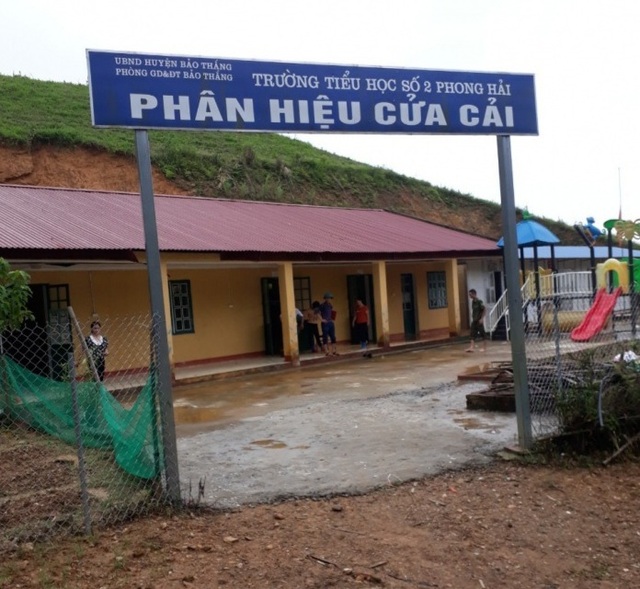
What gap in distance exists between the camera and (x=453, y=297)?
22234mm

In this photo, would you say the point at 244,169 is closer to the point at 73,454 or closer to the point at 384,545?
the point at 73,454

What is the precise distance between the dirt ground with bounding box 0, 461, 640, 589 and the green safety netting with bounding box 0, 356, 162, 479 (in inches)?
31.9

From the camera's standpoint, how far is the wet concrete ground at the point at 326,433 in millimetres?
6535

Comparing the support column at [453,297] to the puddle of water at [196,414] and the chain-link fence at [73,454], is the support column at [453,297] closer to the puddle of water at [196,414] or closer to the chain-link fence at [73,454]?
the puddle of water at [196,414]

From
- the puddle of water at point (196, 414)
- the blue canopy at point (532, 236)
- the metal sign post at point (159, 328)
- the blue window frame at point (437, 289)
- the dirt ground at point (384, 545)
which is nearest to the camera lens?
the dirt ground at point (384, 545)

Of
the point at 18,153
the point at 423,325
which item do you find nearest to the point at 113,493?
the point at 423,325

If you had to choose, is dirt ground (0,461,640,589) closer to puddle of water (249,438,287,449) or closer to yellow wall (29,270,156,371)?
puddle of water (249,438,287,449)

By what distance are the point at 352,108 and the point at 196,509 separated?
12.8ft

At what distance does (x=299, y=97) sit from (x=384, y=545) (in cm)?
395

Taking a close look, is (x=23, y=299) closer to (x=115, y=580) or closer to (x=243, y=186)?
(x=115, y=580)

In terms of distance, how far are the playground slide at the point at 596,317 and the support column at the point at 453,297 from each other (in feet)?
16.6

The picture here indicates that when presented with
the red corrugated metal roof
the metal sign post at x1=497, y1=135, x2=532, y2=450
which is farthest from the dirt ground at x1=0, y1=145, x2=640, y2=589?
the red corrugated metal roof

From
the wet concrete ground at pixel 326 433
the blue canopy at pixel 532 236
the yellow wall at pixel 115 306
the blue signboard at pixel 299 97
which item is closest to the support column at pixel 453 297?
the blue canopy at pixel 532 236

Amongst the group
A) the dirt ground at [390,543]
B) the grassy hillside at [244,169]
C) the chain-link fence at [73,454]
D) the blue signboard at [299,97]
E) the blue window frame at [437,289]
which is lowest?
the dirt ground at [390,543]
